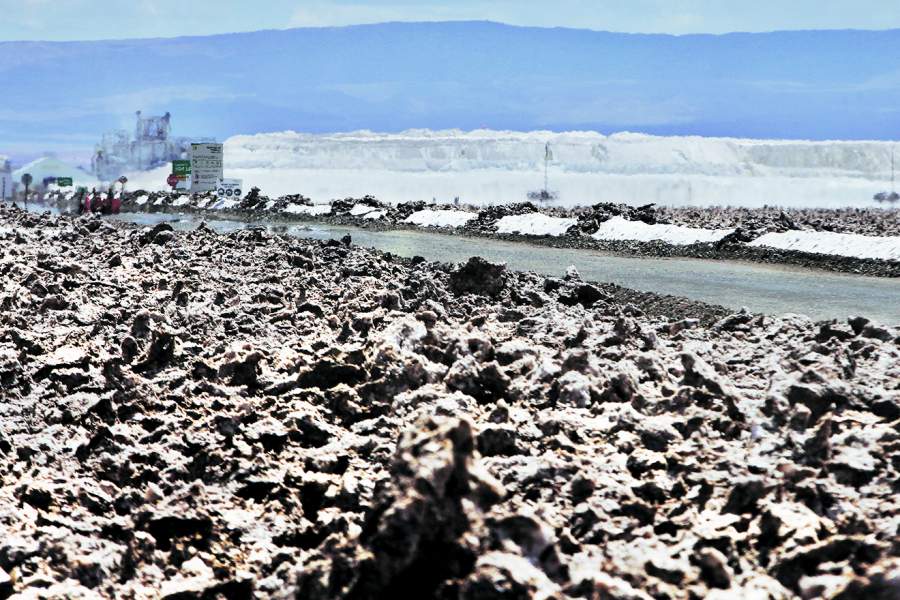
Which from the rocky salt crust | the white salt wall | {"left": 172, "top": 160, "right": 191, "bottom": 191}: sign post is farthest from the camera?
the white salt wall

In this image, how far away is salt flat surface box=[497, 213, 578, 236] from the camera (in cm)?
3916

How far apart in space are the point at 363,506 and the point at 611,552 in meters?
1.97

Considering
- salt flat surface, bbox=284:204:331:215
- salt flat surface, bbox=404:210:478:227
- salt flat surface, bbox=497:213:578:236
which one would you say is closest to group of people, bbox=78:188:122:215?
salt flat surface, bbox=284:204:331:215

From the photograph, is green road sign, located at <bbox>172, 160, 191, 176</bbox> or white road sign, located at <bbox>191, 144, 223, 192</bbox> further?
green road sign, located at <bbox>172, 160, 191, 176</bbox>

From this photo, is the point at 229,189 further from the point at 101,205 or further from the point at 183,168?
the point at 101,205

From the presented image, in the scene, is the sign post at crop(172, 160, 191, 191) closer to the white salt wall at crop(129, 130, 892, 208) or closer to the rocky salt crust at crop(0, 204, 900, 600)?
the white salt wall at crop(129, 130, 892, 208)

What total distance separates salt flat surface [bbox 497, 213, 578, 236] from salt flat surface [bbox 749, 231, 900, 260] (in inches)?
310

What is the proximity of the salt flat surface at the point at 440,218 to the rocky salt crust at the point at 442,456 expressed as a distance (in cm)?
3020

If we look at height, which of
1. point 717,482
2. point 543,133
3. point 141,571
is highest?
point 543,133

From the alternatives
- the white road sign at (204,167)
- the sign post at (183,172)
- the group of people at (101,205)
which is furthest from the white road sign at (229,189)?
the group of people at (101,205)

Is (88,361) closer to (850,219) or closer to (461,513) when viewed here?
(461,513)

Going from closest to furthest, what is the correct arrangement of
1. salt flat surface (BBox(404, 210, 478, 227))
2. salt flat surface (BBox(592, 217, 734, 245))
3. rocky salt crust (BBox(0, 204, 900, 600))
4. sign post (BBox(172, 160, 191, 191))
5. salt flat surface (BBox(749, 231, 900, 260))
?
1. rocky salt crust (BBox(0, 204, 900, 600))
2. salt flat surface (BBox(749, 231, 900, 260))
3. salt flat surface (BBox(592, 217, 734, 245))
4. salt flat surface (BBox(404, 210, 478, 227))
5. sign post (BBox(172, 160, 191, 191))

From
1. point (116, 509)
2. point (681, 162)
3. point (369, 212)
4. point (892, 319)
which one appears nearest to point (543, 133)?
point (681, 162)

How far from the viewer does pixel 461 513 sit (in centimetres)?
511
